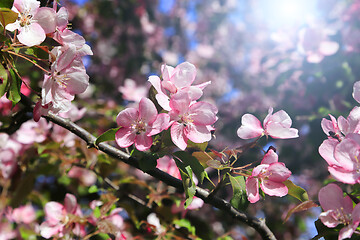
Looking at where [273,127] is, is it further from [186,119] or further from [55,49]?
[55,49]

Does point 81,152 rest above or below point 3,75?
below

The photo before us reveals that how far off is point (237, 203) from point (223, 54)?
4.50 meters

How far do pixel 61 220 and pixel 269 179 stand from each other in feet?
2.09

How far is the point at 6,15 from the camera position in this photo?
54 centimetres

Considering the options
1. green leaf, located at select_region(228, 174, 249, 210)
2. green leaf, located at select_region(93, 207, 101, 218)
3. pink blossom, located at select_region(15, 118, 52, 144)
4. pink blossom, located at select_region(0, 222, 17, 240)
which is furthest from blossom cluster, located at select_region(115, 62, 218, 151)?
pink blossom, located at select_region(0, 222, 17, 240)

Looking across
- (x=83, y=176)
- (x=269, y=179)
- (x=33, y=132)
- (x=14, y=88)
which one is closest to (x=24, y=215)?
(x=83, y=176)

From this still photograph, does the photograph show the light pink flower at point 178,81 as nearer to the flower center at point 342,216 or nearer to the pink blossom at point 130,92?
the flower center at point 342,216

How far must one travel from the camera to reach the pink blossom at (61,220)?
90 centimetres

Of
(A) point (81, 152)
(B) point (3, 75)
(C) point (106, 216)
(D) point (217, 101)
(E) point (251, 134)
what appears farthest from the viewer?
(D) point (217, 101)

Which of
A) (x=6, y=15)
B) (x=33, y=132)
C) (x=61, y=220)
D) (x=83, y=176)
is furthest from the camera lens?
(x=83, y=176)

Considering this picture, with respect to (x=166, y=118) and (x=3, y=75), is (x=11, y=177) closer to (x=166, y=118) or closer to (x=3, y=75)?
(x=3, y=75)

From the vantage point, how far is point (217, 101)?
3.91 meters

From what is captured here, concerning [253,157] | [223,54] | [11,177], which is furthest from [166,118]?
[223,54]


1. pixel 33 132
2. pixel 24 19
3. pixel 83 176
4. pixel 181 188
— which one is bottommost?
pixel 83 176
